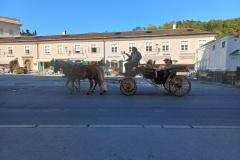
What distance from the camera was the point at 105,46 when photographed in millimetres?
44625

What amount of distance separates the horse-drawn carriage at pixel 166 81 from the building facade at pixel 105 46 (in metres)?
27.2

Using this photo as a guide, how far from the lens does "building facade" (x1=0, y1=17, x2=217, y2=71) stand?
40.9 metres

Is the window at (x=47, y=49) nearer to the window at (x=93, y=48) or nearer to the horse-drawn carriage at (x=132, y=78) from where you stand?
the window at (x=93, y=48)

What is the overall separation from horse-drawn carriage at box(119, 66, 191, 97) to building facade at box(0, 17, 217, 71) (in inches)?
1071

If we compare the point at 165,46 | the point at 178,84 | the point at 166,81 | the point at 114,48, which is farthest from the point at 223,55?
the point at 114,48

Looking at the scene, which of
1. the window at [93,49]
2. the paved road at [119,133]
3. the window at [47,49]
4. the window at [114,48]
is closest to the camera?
the paved road at [119,133]

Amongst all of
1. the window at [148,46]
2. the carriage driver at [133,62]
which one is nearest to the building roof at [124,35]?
the window at [148,46]

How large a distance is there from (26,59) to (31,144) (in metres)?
48.7

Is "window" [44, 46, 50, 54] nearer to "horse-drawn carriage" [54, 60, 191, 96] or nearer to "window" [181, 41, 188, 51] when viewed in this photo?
"window" [181, 41, 188, 51]

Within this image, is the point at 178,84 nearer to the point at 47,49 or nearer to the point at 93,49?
the point at 93,49

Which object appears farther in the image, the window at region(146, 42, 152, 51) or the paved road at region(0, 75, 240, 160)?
the window at region(146, 42, 152, 51)

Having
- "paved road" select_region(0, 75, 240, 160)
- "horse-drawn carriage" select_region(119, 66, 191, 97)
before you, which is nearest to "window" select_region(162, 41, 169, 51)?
"horse-drawn carriage" select_region(119, 66, 191, 97)

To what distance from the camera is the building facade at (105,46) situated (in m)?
40.9

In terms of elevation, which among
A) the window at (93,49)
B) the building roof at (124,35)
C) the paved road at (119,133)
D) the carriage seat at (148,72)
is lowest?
the paved road at (119,133)
